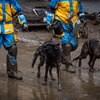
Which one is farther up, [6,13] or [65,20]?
[6,13]

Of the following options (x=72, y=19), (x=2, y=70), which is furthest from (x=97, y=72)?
(x=2, y=70)

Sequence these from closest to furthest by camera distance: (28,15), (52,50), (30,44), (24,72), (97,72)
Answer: (52,50) < (24,72) < (97,72) < (30,44) < (28,15)

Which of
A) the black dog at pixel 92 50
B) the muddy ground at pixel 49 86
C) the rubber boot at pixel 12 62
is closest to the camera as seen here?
the muddy ground at pixel 49 86

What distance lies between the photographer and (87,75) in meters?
6.75

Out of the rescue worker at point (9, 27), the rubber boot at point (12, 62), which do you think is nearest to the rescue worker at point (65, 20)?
the rescue worker at point (9, 27)

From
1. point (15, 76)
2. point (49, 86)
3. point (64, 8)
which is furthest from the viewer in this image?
point (64, 8)

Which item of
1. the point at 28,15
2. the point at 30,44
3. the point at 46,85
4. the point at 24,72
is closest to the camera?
the point at 46,85

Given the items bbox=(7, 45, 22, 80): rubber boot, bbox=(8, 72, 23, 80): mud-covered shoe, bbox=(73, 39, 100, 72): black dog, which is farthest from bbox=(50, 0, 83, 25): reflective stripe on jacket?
bbox=(8, 72, 23, 80): mud-covered shoe

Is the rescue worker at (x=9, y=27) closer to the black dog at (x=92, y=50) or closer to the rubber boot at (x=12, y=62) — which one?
the rubber boot at (x=12, y=62)

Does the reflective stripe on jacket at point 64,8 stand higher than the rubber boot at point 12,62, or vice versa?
the reflective stripe on jacket at point 64,8

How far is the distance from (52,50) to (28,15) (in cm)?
925

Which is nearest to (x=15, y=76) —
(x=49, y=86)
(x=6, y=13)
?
(x=49, y=86)

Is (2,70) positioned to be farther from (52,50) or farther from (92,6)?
(92,6)

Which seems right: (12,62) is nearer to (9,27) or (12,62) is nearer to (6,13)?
(9,27)
